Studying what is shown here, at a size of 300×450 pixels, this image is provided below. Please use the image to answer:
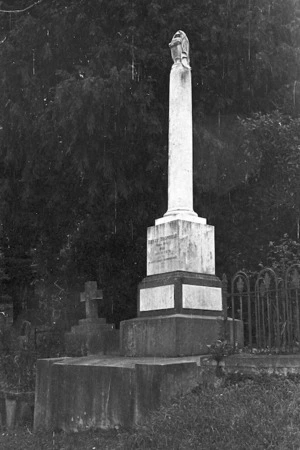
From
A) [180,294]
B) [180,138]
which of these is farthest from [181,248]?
[180,138]

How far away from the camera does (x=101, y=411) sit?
700cm

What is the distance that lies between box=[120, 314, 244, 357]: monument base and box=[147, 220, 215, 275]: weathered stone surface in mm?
726

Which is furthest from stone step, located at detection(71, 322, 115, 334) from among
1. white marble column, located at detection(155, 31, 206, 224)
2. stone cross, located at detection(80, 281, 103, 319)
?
white marble column, located at detection(155, 31, 206, 224)

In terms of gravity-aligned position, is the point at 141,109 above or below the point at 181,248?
above

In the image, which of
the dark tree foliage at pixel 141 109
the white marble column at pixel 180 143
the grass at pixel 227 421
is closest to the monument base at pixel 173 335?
the grass at pixel 227 421

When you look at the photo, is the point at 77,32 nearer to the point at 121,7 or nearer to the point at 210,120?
the point at 121,7

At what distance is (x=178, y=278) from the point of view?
805 centimetres

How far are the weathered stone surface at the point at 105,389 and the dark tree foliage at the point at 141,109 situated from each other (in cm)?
459

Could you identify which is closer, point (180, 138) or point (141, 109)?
point (180, 138)

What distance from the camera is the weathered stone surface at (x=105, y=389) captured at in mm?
6430

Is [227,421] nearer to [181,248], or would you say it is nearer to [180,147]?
[181,248]

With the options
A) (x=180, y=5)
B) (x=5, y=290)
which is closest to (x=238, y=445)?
(x=180, y=5)

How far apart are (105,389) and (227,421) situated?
211cm

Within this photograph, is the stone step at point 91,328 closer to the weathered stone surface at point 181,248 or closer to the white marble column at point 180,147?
the weathered stone surface at point 181,248
